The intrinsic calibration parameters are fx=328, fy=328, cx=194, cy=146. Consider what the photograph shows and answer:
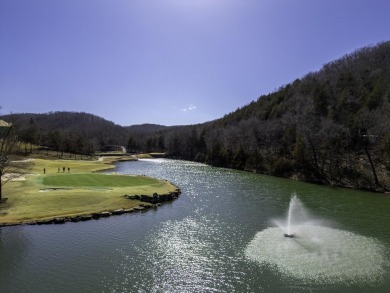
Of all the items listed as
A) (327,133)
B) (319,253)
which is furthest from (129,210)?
(327,133)

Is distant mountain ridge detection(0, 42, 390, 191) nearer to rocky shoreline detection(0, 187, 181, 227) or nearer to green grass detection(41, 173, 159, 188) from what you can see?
green grass detection(41, 173, 159, 188)

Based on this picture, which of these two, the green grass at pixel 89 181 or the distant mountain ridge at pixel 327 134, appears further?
the distant mountain ridge at pixel 327 134

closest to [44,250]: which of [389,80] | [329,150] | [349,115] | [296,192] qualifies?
[296,192]

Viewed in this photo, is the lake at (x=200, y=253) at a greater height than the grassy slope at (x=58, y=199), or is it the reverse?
the grassy slope at (x=58, y=199)

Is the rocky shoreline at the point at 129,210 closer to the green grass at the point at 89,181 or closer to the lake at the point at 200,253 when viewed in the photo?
the lake at the point at 200,253

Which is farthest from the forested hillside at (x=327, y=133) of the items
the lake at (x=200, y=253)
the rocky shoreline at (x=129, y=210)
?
the rocky shoreline at (x=129, y=210)
